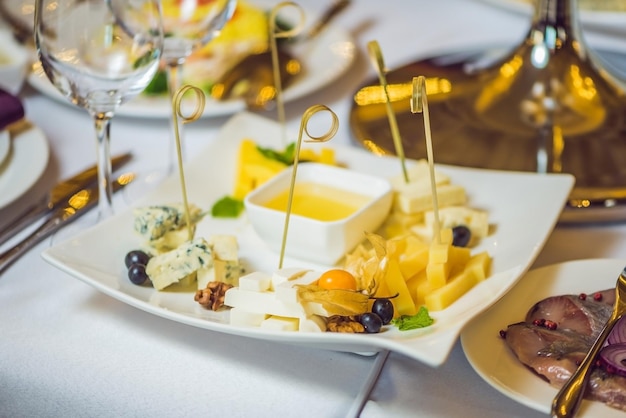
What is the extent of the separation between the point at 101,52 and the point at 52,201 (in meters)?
0.25

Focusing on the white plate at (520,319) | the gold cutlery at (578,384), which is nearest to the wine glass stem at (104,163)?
the white plate at (520,319)

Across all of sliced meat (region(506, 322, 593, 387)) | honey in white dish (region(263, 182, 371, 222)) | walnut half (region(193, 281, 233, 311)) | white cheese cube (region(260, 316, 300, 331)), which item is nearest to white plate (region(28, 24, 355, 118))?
honey in white dish (region(263, 182, 371, 222))

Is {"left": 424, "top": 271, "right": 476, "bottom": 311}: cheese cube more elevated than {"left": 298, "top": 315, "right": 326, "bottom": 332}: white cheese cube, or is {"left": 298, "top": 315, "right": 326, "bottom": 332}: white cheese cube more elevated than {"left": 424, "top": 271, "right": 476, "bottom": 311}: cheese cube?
{"left": 424, "top": 271, "right": 476, "bottom": 311}: cheese cube

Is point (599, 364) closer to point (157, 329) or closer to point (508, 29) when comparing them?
point (157, 329)

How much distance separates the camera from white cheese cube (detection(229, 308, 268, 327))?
96cm

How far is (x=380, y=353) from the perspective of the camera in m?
0.98

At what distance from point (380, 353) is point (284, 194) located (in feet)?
1.16

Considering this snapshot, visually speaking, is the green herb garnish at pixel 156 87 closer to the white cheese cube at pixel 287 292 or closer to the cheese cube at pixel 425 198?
the cheese cube at pixel 425 198

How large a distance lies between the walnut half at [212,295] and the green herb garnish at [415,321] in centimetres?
21

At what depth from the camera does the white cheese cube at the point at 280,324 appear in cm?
94

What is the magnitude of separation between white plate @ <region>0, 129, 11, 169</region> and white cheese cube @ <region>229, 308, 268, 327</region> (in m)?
0.61

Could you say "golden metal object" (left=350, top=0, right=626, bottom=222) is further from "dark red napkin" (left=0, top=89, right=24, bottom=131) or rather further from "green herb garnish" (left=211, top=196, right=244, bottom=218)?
"dark red napkin" (left=0, top=89, right=24, bottom=131)

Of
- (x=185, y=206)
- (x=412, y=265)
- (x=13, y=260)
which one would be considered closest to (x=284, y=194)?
(x=185, y=206)

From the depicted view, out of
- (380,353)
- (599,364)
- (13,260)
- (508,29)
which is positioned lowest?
(13,260)
